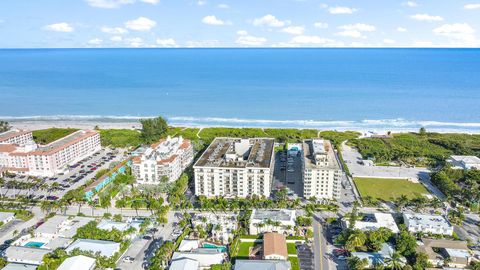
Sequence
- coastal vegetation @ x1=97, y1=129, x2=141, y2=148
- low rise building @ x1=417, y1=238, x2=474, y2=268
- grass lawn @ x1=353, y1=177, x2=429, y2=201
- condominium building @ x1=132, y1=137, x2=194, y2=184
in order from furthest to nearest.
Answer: coastal vegetation @ x1=97, y1=129, x2=141, y2=148
condominium building @ x1=132, y1=137, x2=194, y2=184
grass lawn @ x1=353, y1=177, x2=429, y2=201
low rise building @ x1=417, y1=238, x2=474, y2=268

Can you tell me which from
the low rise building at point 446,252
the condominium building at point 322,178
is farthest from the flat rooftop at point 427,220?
the condominium building at point 322,178

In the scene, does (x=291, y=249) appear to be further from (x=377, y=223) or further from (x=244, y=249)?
(x=377, y=223)

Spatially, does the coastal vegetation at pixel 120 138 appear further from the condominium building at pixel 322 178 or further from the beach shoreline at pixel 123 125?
the condominium building at pixel 322 178

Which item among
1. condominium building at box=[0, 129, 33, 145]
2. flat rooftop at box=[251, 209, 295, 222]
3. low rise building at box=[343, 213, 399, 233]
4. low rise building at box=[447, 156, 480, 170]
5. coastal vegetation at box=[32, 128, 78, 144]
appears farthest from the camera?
coastal vegetation at box=[32, 128, 78, 144]

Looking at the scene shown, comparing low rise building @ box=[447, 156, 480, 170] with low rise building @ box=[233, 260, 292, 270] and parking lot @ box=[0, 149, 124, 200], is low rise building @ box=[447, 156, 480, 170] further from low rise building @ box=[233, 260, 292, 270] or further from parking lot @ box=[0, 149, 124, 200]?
parking lot @ box=[0, 149, 124, 200]

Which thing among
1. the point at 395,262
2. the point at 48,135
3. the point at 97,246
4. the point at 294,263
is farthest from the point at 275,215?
the point at 48,135

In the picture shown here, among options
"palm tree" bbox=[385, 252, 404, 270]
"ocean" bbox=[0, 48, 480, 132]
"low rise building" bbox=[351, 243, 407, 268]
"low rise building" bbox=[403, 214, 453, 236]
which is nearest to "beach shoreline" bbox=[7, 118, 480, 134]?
"ocean" bbox=[0, 48, 480, 132]

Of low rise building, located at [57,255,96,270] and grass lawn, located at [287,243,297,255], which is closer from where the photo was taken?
low rise building, located at [57,255,96,270]
